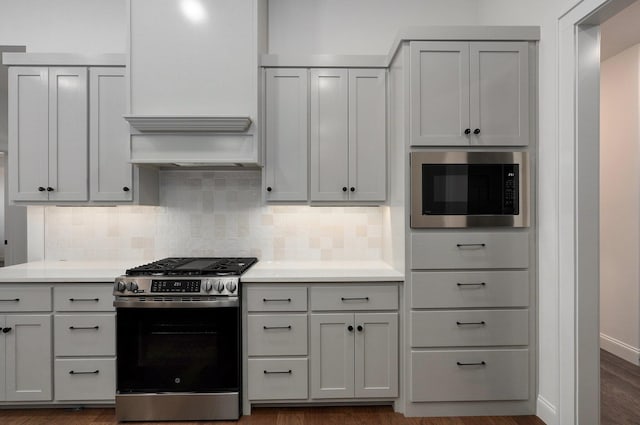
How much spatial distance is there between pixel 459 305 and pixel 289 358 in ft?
3.69

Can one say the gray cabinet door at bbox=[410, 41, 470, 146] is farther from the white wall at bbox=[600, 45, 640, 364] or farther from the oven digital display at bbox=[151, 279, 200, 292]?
the white wall at bbox=[600, 45, 640, 364]

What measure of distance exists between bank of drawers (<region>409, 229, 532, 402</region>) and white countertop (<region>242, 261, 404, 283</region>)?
0.24 meters

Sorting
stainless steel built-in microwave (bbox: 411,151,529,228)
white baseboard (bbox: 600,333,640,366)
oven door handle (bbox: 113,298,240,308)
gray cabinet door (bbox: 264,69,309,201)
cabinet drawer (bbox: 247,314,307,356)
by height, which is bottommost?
white baseboard (bbox: 600,333,640,366)

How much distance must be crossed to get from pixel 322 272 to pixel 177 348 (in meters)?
1.03

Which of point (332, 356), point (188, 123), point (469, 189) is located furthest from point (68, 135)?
point (469, 189)

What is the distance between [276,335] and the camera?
2332 mm

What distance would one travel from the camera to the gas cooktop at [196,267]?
2322 mm

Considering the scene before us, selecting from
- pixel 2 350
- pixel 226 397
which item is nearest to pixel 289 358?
pixel 226 397

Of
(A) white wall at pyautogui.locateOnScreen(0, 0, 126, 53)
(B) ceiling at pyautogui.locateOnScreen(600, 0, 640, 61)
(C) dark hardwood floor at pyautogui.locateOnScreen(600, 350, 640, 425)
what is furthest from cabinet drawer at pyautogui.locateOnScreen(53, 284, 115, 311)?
(B) ceiling at pyautogui.locateOnScreen(600, 0, 640, 61)

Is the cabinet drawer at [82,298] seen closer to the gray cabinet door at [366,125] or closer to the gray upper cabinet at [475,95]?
the gray cabinet door at [366,125]

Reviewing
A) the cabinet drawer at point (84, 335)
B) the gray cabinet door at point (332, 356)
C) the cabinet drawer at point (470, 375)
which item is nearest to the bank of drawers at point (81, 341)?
the cabinet drawer at point (84, 335)

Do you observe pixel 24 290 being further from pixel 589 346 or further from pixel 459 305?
pixel 589 346

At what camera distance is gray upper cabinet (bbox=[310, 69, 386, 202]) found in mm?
2646

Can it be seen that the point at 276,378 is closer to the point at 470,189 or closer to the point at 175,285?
the point at 175,285
